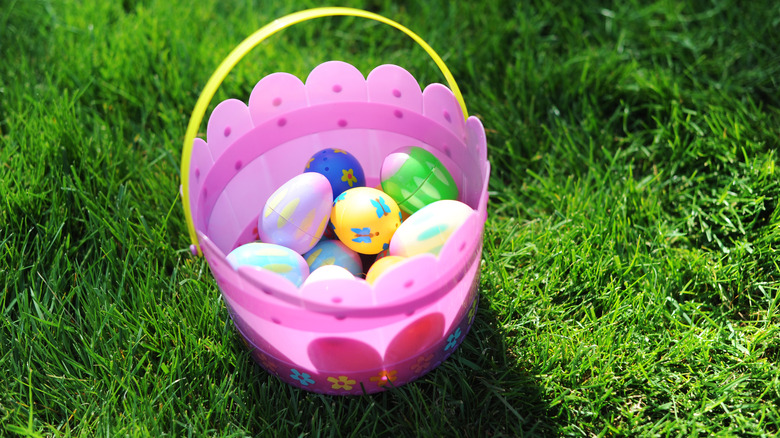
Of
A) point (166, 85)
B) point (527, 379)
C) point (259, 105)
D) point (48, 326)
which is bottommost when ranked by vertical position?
point (527, 379)

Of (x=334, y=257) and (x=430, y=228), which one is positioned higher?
(x=430, y=228)

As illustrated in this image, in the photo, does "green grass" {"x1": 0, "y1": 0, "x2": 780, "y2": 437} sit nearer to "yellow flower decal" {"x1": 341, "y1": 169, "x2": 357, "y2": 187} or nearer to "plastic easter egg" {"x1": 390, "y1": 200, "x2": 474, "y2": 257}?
"plastic easter egg" {"x1": 390, "y1": 200, "x2": 474, "y2": 257}

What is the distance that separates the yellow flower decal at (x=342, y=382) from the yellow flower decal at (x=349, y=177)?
0.60m

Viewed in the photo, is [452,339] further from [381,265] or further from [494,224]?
[494,224]

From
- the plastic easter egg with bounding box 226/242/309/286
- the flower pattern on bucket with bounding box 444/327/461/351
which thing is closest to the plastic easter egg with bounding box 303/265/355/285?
the plastic easter egg with bounding box 226/242/309/286

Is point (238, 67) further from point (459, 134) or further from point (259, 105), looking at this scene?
point (459, 134)

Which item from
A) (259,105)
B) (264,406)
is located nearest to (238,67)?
(259,105)

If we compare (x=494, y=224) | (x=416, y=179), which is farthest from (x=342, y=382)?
(x=494, y=224)

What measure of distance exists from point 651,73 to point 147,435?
200cm

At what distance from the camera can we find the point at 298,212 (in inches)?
69.3

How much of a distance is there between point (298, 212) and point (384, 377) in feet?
1.53

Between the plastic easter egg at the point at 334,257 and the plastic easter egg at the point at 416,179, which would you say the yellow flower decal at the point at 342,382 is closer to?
the plastic easter egg at the point at 334,257

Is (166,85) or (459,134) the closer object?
(459,134)

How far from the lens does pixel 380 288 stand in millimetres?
1399
